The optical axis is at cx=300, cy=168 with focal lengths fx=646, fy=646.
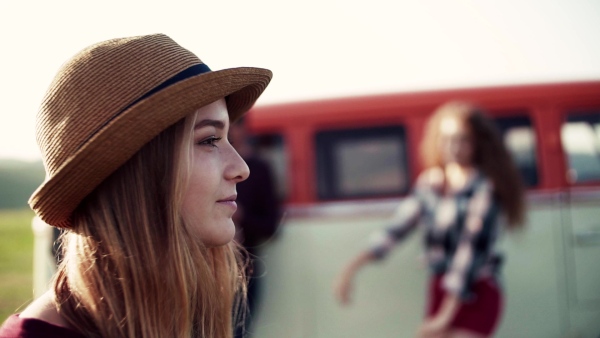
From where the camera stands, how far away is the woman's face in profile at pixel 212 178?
59.5 inches

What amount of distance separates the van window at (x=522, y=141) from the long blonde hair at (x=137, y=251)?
3408 mm

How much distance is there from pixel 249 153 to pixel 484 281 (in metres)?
1.53

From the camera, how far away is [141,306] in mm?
1416

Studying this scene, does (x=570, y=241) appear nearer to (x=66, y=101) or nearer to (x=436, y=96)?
(x=436, y=96)

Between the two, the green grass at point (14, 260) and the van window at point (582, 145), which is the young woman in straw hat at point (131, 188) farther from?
the van window at point (582, 145)

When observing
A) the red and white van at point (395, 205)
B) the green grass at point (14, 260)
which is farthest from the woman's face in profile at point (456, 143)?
the green grass at point (14, 260)

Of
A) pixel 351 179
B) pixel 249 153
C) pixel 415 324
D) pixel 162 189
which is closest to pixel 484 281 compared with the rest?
pixel 415 324

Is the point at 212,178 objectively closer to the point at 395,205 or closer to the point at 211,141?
the point at 211,141

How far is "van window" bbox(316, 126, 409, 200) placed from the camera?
14.6ft

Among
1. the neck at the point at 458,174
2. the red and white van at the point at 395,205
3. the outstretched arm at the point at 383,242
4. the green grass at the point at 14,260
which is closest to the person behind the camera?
the neck at the point at 458,174

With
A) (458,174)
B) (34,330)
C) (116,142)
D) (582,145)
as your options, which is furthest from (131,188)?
(582,145)

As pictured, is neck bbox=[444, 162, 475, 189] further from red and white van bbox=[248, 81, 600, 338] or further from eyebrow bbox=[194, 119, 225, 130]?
eyebrow bbox=[194, 119, 225, 130]

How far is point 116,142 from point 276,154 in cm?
321

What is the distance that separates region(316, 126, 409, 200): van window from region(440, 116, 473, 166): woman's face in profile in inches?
20.6
